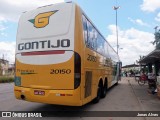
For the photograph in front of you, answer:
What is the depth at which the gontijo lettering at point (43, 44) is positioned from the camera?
7930mm

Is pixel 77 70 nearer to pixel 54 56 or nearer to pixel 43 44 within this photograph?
pixel 54 56

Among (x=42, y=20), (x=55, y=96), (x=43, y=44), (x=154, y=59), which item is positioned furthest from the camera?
(x=154, y=59)

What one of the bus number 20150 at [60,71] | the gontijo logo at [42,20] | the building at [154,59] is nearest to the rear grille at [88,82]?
the bus number 20150 at [60,71]

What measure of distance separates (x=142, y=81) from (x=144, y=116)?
18.1 meters

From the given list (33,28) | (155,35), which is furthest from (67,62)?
(155,35)

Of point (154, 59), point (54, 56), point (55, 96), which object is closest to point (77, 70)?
point (54, 56)

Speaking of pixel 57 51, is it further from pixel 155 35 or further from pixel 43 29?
pixel 155 35

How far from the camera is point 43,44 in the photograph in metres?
8.25

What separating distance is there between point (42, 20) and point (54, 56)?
4.77 ft

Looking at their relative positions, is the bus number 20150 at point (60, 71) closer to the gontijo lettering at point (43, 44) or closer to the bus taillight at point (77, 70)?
the bus taillight at point (77, 70)

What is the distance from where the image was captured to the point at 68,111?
9.24 metres

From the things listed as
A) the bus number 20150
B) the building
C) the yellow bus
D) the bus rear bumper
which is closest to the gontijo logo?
the yellow bus

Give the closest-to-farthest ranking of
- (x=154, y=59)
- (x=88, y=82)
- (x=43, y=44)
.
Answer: (x=43, y=44), (x=88, y=82), (x=154, y=59)

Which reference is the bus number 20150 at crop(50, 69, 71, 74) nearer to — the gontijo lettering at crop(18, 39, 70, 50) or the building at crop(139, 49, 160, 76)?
the gontijo lettering at crop(18, 39, 70, 50)
